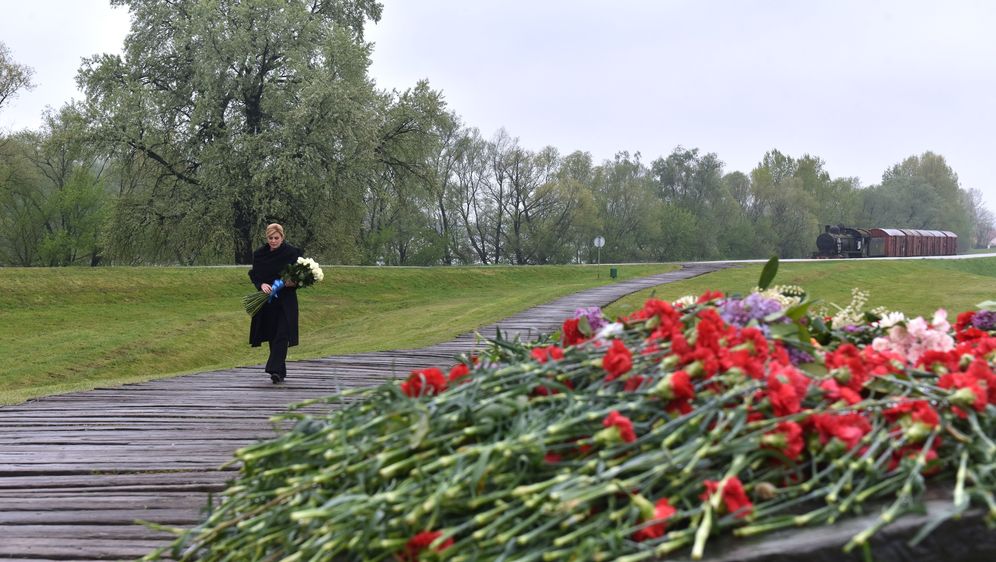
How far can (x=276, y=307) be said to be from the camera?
969cm

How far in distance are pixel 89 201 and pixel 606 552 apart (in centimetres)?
4771

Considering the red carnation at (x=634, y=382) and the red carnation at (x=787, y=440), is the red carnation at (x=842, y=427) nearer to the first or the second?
the red carnation at (x=787, y=440)

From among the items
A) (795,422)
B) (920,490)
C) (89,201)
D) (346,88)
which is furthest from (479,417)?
(89,201)

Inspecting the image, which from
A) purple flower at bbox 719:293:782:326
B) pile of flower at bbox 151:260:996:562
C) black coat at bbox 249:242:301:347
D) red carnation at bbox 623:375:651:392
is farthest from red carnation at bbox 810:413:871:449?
black coat at bbox 249:242:301:347

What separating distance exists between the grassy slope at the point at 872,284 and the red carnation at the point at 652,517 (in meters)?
15.5

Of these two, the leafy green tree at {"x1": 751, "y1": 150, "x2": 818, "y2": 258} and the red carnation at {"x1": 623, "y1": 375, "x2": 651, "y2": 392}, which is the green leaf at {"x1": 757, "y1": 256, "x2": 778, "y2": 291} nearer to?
the red carnation at {"x1": 623, "y1": 375, "x2": 651, "y2": 392}

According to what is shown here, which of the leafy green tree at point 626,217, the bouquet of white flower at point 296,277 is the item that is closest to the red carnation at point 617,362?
the bouquet of white flower at point 296,277

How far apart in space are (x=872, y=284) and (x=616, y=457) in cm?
2759

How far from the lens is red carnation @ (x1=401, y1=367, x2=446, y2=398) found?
265 centimetres

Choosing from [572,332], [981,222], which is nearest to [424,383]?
[572,332]

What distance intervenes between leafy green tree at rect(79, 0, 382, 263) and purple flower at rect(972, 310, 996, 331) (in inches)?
1013

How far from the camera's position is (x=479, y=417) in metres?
2.37

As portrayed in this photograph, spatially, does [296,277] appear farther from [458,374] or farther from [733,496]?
[733,496]

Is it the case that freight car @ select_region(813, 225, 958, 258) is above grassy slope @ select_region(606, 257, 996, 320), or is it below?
above
